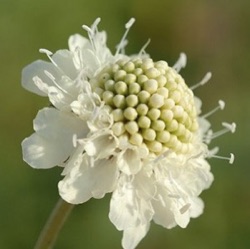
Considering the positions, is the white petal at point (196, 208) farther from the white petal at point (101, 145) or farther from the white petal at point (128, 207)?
the white petal at point (101, 145)

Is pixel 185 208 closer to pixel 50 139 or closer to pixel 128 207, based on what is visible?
pixel 128 207

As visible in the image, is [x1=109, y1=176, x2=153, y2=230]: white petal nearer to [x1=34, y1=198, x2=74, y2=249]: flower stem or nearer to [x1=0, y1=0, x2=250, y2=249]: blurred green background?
[x1=34, y1=198, x2=74, y2=249]: flower stem

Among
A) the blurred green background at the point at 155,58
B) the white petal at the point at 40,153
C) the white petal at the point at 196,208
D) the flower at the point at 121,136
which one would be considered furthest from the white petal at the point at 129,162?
the blurred green background at the point at 155,58

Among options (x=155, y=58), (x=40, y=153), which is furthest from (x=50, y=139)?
(x=155, y=58)

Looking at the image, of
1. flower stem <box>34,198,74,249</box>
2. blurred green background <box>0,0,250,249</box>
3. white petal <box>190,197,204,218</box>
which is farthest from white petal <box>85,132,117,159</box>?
blurred green background <box>0,0,250,249</box>

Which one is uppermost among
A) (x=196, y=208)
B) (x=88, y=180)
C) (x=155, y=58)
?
(x=155, y=58)

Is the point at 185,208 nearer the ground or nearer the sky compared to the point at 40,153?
nearer the ground

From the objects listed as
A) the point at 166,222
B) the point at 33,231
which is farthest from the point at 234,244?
the point at 166,222

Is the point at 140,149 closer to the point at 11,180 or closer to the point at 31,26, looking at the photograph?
the point at 11,180
